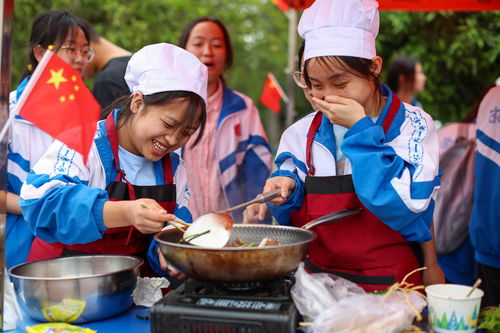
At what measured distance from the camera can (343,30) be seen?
2.03 meters

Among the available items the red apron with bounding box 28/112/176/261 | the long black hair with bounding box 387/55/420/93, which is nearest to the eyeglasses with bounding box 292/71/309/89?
the red apron with bounding box 28/112/176/261

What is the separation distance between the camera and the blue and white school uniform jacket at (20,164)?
2.68 meters

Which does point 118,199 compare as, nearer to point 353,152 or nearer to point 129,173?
point 129,173

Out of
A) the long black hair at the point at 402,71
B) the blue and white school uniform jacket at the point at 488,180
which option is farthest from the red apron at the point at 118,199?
the long black hair at the point at 402,71

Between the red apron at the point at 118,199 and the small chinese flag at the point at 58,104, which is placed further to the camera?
the red apron at the point at 118,199

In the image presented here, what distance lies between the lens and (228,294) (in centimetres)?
160

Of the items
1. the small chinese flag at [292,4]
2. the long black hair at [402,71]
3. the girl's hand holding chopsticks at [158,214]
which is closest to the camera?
the girl's hand holding chopsticks at [158,214]

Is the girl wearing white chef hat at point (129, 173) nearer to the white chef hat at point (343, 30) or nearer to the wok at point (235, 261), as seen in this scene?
the wok at point (235, 261)

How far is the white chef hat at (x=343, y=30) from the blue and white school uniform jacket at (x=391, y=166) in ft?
0.90

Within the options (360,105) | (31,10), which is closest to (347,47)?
(360,105)

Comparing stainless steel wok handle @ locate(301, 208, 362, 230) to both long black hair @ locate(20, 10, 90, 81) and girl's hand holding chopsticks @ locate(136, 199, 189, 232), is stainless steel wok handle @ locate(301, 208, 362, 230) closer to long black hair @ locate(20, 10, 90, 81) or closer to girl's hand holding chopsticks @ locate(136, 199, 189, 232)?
girl's hand holding chopsticks @ locate(136, 199, 189, 232)

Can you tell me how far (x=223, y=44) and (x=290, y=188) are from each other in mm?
1971

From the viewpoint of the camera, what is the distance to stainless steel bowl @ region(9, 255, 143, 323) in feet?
5.48

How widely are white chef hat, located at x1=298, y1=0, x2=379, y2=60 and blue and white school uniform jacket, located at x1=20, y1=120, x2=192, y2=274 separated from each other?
3.16ft
